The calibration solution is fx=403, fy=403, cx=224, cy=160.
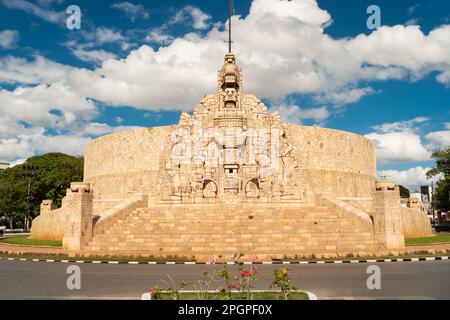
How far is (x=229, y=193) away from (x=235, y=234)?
16.4 feet

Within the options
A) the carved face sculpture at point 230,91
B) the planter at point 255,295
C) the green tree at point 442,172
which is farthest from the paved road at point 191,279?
the green tree at point 442,172

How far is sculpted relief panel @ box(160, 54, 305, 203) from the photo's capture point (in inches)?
838

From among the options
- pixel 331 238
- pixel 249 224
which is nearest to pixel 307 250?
pixel 331 238

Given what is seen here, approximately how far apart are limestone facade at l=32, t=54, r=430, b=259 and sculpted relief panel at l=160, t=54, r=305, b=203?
6 cm

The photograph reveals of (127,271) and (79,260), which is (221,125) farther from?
(127,271)

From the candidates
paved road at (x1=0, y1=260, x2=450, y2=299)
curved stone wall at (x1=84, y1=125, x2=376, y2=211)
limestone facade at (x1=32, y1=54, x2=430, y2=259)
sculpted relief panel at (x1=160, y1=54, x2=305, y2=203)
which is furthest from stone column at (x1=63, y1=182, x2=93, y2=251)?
curved stone wall at (x1=84, y1=125, x2=376, y2=211)

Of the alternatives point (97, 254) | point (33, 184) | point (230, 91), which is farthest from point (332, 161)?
point (33, 184)

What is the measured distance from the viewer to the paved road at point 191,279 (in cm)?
738

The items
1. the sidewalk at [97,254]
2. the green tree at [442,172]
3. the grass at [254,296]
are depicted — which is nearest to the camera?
the grass at [254,296]

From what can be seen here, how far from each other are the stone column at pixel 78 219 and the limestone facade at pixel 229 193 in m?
0.04

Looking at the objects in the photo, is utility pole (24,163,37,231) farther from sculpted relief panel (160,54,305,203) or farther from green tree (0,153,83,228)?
sculpted relief panel (160,54,305,203)

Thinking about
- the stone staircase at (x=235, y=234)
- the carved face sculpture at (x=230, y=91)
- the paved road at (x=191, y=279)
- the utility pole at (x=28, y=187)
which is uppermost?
the carved face sculpture at (x=230, y=91)

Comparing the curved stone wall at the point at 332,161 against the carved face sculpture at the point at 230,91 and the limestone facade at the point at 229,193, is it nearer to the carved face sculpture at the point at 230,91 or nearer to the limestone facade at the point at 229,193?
the limestone facade at the point at 229,193

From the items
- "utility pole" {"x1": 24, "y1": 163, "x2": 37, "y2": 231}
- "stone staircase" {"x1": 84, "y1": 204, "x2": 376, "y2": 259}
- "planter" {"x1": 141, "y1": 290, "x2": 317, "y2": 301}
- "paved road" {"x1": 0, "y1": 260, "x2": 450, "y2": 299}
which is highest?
"utility pole" {"x1": 24, "y1": 163, "x2": 37, "y2": 231}
